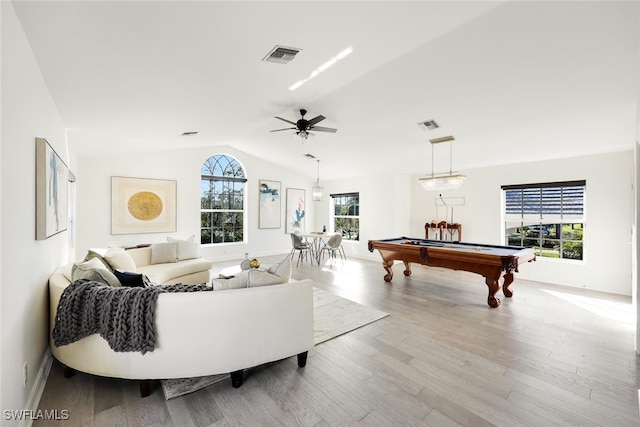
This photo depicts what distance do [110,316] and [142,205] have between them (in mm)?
4915

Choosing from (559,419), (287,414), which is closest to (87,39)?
(287,414)

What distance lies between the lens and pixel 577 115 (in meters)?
3.67

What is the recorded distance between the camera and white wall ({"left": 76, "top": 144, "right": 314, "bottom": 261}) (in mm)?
5570

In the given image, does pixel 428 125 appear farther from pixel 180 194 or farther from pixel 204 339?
pixel 180 194

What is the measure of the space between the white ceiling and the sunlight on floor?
234 cm

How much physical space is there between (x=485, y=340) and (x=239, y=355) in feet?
7.97

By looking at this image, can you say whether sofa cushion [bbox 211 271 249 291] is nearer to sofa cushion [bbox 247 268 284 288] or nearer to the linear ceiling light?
sofa cushion [bbox 247 268 284 288]

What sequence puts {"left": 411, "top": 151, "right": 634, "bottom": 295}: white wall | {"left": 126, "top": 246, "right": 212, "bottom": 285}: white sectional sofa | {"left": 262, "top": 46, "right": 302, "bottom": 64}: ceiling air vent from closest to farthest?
{"left": 262, "top": 46, "right": 302, "bottom": 64}: ceiling air vent, {"left": 126, "top": 246, "right": 212, "bottom": 285}: white sectional sofa, {"left": 411, "top": 151, "right": 634, "bottom": 295}: white wall

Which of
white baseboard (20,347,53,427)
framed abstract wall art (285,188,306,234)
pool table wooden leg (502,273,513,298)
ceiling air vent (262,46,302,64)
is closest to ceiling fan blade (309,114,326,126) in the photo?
ceiling air vent (262,46,302,64)

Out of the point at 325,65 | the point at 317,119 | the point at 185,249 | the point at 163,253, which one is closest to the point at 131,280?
the point at 163,253

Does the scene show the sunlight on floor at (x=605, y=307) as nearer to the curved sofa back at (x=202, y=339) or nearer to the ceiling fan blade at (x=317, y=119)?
the curved sofa back at (x=202, y=339)

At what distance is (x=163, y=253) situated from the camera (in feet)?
15.3

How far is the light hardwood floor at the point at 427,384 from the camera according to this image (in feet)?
6.05

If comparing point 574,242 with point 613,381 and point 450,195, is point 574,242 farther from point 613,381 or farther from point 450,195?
point 613,381
